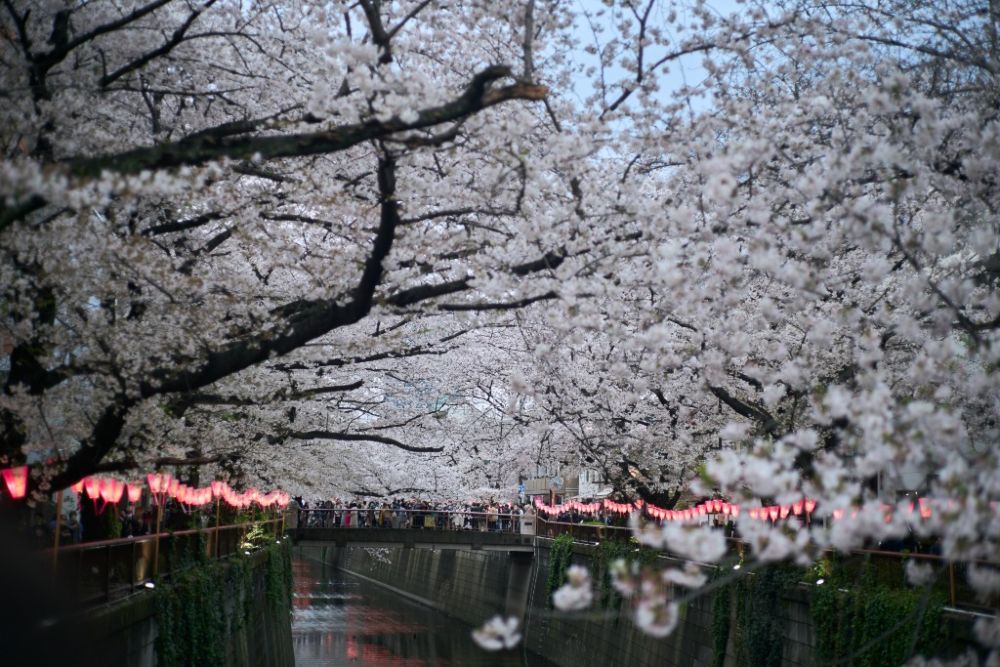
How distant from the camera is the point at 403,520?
41.2m

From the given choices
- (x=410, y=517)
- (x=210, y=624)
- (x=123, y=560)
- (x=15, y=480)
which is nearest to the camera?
(x=15, y=480)

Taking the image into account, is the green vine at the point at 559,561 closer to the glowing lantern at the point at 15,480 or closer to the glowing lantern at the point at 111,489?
the glowing lantern at the point at 111,489

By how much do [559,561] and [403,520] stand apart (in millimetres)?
13554

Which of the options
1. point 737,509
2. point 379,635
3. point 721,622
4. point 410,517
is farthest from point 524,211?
point 410,517

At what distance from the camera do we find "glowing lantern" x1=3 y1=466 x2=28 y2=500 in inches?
402

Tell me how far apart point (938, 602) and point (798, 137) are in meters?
5.96

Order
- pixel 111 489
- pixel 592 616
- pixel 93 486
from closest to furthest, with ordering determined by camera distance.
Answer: pixel 592 616, pixel 93 486, pixel 111 489

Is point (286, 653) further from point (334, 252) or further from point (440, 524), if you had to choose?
point (334, 252)

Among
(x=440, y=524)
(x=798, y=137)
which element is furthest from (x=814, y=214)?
(x=440, y=524)

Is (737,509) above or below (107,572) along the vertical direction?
above

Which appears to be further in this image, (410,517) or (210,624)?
(410,517)

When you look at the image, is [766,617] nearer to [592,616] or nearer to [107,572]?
[107,572]

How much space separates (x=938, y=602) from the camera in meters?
11.7

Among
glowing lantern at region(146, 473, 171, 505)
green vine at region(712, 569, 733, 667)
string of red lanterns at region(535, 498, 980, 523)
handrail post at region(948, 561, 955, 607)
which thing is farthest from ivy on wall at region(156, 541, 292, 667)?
handrail post at region(948, 561, 955, 607)
